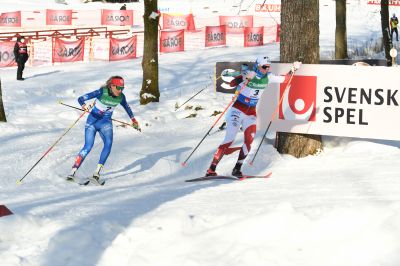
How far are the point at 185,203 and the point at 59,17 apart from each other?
42.5m

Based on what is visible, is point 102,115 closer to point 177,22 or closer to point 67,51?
point 67,51

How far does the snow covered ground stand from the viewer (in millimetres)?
5840

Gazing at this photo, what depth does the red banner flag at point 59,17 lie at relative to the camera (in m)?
47.9

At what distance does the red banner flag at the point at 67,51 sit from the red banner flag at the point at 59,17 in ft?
60.8

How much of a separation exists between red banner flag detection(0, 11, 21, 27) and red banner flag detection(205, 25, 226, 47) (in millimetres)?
16196

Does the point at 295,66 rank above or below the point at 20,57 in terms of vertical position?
below

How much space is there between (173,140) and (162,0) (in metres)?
50.1

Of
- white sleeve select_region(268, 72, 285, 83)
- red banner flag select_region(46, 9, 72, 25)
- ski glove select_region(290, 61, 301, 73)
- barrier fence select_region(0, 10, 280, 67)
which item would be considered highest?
red banner flag select_region(46, 9, 72, 25)

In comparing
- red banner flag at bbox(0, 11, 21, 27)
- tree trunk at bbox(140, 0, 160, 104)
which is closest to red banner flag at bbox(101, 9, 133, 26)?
red banner flag at bbox(0, 11, 21, 27)

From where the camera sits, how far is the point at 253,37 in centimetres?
3666

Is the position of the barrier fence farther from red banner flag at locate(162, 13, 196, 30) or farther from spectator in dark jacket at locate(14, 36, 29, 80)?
spectator in dark jacket at locate(14, 36, 29, 80)

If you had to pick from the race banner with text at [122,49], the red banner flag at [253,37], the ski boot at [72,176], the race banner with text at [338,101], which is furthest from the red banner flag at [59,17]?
the ski boot at [72,176]

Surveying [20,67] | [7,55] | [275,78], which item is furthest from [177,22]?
[275,78]

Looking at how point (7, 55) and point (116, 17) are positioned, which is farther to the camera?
point (116, 17)
